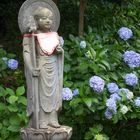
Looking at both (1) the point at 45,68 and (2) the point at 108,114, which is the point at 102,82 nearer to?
(2) the point at 108,114

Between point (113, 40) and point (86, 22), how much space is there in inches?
79.7

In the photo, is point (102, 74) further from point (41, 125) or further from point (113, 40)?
point (41, 125)

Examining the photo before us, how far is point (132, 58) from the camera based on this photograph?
6.20m

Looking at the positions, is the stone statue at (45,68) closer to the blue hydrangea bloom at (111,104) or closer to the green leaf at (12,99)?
the green leaf at (12,99)

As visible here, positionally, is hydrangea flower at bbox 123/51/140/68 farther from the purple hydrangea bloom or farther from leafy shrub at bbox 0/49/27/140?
leafy shrub at bbox 0/49/27/140

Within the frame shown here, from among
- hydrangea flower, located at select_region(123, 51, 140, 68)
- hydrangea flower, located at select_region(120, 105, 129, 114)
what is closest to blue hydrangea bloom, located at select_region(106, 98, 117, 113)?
hydrangea flower, located at select_region(120, 105, 129, 114)

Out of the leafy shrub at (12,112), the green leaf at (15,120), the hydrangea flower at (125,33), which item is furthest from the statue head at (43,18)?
the hydrangea flower at (125,33)

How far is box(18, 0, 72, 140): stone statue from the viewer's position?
4.93m

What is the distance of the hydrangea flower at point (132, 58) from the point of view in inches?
243

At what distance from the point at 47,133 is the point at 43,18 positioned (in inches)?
40.8

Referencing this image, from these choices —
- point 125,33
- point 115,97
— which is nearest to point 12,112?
point 115,97

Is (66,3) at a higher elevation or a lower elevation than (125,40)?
higher

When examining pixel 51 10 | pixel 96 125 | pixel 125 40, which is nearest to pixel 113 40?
pixel 125 40

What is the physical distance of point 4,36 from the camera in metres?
9.91
